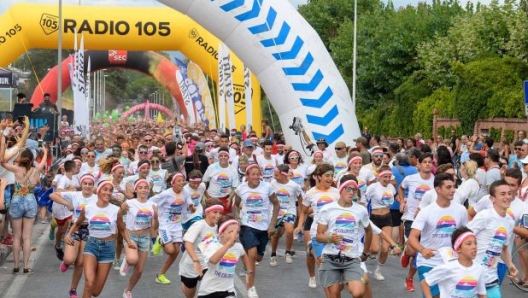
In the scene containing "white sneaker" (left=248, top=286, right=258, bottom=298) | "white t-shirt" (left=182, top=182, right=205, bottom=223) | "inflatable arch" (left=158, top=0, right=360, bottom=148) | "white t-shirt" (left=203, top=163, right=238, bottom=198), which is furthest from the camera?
"inflatable arch" (left=158, top=0, right=360, bottom=148)

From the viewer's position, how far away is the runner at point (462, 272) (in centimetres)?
761

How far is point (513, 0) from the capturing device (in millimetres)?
35656

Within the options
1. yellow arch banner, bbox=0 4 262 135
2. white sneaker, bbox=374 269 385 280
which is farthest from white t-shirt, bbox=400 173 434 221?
yellow arch banner, bbox=0 4 262 135

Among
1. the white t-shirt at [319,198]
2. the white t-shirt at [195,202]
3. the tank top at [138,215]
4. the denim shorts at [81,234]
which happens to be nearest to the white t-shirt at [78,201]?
the denim shorts at [81,234]

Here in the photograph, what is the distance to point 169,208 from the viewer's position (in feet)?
41.7

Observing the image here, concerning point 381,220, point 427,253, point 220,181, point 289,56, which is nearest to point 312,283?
point 381,220

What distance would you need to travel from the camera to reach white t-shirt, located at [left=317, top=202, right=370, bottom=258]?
31.9 feet

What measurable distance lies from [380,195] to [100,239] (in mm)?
4586

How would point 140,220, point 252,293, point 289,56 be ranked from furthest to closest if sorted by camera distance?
point 289,56
point 140,220
point 252,293

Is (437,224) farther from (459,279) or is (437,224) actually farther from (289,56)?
(289,56)

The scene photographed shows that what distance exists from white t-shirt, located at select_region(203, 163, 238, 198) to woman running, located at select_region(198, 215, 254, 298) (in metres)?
6.95

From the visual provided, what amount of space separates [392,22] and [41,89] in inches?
651

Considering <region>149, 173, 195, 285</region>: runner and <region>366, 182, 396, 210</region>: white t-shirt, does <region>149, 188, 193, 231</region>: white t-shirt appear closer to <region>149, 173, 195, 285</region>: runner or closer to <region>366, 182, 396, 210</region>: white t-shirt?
<region>149, 173, 195, 285</region>: runner

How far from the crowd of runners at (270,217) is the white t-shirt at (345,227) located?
0.01 meters
